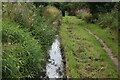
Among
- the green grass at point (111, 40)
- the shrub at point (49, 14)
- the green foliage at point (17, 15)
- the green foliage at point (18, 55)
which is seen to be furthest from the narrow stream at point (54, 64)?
the shrub at point (49, 14)

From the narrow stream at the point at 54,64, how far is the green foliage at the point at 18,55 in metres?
0.73

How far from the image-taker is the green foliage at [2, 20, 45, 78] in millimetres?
5746

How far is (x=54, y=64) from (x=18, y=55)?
290 cm

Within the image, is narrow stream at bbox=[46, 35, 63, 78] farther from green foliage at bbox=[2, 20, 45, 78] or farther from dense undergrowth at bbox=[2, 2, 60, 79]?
green foliage at bbox=[2, 20, 45, 78]

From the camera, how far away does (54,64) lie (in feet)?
29.8

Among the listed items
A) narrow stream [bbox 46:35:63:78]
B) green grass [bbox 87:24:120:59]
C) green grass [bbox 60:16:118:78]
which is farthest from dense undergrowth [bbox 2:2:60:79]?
green grass [bbox 87:24:120:59]

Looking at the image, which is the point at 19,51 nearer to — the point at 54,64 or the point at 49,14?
the point at 54,64

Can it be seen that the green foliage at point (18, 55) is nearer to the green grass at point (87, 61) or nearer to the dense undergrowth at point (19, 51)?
the dense undergrowth at point (19, 51)

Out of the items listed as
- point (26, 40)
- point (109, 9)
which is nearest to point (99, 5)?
point (109, 9)

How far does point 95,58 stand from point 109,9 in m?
10.3

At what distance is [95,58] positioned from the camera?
9.41m

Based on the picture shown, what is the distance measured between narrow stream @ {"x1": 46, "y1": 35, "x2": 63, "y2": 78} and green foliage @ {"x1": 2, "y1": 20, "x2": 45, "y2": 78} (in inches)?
28.7

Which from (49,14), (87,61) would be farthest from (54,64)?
(49,14)

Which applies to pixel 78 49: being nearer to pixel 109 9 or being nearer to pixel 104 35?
pixel 104 35
